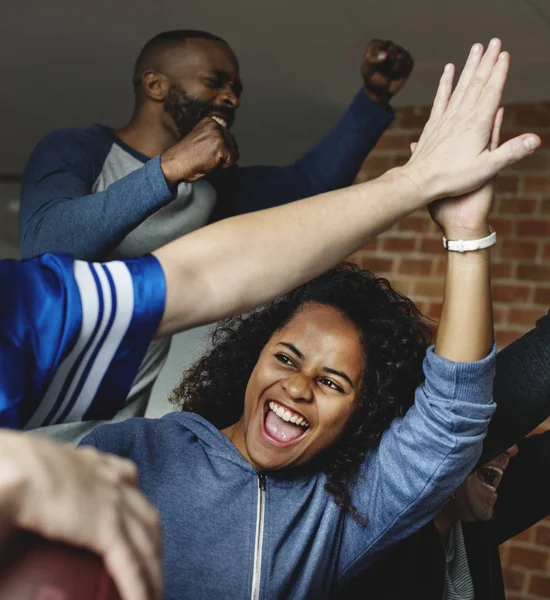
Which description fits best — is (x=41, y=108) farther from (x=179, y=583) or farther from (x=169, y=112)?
(x=179, y=583)

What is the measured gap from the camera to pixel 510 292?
3.29m

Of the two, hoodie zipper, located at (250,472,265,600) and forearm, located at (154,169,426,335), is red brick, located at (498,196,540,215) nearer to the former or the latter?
hoodie zipper, located at (250,472,265,600)

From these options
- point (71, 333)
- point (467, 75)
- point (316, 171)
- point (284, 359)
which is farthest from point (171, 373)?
point (71, 333)

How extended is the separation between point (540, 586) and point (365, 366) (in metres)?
2.17

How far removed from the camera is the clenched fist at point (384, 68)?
5.74 feet

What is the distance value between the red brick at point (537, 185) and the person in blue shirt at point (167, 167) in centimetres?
156

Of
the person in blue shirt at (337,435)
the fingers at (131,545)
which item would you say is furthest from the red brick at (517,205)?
the fingers at (131,545)

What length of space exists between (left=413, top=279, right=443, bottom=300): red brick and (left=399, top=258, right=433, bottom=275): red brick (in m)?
0.04

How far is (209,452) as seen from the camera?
4.35ft

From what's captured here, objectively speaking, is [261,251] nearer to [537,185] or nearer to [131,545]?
[131,545]

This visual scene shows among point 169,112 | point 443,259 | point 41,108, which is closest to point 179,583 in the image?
point 169,112

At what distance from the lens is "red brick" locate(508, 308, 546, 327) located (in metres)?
3.23

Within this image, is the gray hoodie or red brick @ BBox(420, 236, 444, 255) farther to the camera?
red brick @ BBox(420, 236, 444, 255)

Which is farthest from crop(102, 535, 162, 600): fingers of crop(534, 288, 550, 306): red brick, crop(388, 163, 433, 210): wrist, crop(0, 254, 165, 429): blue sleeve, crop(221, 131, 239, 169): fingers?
crop(534, 288, 550, 306): red brick
